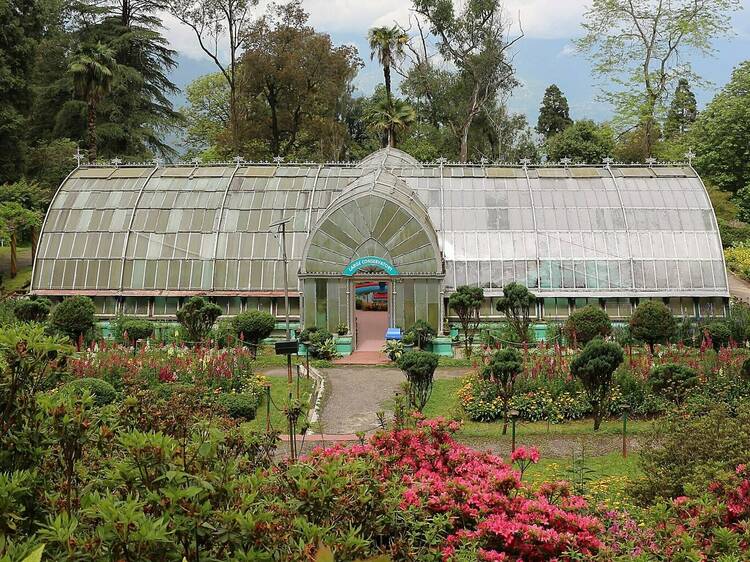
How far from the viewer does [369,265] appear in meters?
27.8

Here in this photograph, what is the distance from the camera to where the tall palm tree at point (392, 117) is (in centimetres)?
4971

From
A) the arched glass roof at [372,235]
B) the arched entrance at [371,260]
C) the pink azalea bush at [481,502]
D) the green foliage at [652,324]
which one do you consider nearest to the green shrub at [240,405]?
the pink azalea bush at [481,502]

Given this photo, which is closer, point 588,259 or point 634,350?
point 634,350

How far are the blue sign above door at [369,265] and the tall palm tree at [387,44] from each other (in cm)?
2960

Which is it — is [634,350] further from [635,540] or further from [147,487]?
[147,487]

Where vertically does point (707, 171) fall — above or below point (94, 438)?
above

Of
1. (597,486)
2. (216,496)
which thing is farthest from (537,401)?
(216,496)

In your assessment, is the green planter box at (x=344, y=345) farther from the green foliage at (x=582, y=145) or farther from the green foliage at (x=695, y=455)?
the green foliage at (x=582, y=145)

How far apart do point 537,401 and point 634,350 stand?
8.39m

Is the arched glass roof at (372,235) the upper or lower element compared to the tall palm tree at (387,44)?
lower

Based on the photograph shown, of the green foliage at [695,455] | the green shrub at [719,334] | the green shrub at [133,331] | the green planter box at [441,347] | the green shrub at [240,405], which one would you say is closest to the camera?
the green foliage at [695,455]

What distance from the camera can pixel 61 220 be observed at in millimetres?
32188

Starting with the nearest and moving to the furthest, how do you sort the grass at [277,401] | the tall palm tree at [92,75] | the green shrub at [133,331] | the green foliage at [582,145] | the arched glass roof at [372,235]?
1. the grass at [277,401]
2. the green shrub at [133,331]
3. the arched glass roof at [372,235]
4. the tall palm tree at [92,75]
5. the green foliage at [582,145]

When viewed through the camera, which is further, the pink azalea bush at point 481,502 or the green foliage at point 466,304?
the green foliage at point 466,304
